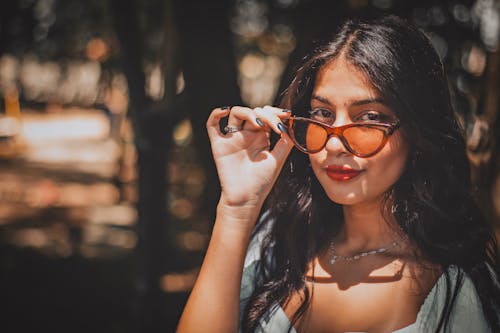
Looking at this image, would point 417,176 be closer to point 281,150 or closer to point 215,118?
point 281,150

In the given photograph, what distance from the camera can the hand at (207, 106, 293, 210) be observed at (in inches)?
62.6

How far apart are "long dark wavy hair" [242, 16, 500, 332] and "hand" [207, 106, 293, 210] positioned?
21 cm

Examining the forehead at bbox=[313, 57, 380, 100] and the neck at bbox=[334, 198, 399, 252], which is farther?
the neck at bbox=[334, 198, 399, 252]

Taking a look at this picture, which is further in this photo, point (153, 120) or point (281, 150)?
point (153, 120)

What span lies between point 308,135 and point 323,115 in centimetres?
9

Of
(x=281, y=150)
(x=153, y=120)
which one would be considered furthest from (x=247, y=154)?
(x=153, y=120)

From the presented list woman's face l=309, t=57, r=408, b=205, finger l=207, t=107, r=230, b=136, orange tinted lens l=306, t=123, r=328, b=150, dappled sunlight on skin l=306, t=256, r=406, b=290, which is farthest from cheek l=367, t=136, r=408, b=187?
finger l=207, t=107, r=230, b=136

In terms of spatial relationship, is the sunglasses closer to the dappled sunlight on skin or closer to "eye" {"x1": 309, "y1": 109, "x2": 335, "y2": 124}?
"eye" {"x1": 309, "y1": 109, "x2": 335, "y2": 124}

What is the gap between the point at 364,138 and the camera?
1.50m

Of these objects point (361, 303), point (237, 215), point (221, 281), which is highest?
point (237, 215)

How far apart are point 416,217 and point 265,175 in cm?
51

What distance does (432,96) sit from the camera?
1599 millimetres

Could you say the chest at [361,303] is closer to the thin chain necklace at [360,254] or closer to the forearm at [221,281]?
the thin chain necklace at [360,254]

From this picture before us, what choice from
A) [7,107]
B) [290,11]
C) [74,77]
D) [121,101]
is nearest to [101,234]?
[74,77]
